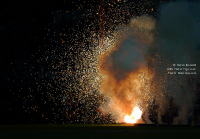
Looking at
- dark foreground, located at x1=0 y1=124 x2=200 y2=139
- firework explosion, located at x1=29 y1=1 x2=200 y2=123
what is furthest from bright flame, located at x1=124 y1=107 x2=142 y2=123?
dark foreground, located at x1=0 y1=124 x2=200 y2=139

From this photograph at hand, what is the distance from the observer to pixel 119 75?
18516 mm

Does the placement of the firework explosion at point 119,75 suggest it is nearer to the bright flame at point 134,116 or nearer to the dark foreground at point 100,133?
the bright flame at point 134,116

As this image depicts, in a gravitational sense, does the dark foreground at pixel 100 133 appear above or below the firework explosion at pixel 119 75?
below

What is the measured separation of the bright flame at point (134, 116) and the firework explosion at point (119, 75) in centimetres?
5

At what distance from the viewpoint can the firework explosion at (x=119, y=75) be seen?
17453 millimetres

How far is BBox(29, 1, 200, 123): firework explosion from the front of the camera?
57.3ft

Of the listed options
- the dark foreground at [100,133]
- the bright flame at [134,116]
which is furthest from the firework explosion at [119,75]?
the dark foreground at [100,133]

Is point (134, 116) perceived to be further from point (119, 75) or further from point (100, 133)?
point (100, 133)

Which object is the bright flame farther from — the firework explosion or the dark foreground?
the dark foreground

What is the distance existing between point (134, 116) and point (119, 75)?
256 centimetres

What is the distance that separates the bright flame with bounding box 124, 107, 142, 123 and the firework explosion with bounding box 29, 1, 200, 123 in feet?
0.15

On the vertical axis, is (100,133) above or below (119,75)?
below

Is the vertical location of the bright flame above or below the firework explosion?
below

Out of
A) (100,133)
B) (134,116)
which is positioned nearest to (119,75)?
(134,116)
